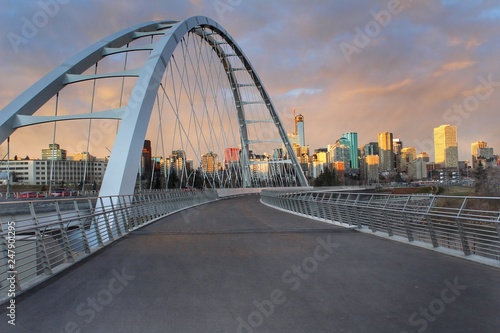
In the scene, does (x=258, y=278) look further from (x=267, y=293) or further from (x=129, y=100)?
(x=129, y=100)

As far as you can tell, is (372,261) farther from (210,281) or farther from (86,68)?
(86,68)

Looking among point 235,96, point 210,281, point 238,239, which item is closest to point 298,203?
point 238,239

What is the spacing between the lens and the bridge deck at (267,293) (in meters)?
5.26

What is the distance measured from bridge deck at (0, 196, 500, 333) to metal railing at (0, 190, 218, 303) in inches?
18.2

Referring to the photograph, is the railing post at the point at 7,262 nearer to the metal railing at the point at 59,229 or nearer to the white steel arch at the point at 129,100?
the metal railing at the point at 59,229

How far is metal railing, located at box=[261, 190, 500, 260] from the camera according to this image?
32.4 ft

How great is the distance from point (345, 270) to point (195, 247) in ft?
15.6

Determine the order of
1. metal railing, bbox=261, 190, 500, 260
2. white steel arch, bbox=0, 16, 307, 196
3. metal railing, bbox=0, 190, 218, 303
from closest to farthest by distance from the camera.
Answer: metal railing, bbox=0, 190, 218, 303 → metal railing, bbox=261, 190, 500, 260 → white steel arch, bbox=0, 16, 307, 196

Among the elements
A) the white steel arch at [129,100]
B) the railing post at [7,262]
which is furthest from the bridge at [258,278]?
the white steel arch at [129,100]

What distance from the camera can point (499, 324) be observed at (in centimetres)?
510

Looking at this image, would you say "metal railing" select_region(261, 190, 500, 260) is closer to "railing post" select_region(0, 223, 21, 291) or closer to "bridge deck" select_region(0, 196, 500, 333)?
"bridge deck" select_region(0, 196, 500, 333)

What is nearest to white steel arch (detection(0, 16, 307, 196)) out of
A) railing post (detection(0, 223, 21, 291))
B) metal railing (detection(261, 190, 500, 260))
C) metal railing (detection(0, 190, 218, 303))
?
metal railing (detection(0, 190, 218, 303))

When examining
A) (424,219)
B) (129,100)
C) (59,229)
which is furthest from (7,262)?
(129,100)

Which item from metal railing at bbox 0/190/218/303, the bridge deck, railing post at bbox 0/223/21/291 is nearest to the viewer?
the bridge deck
